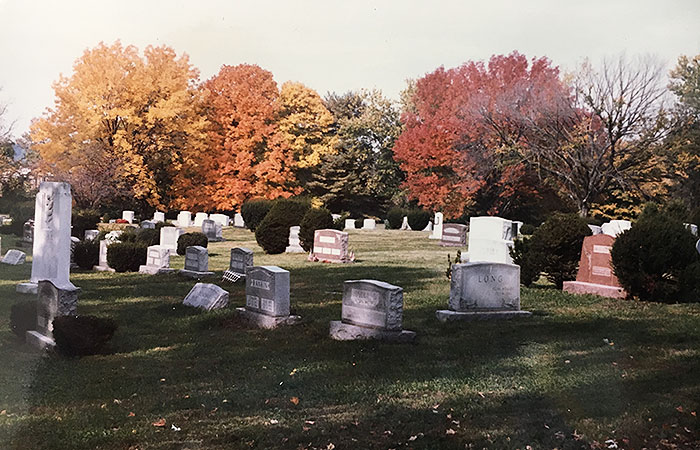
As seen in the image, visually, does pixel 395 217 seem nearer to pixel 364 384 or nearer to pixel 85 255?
pixel 85 255

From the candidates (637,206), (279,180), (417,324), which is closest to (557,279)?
(417,324)

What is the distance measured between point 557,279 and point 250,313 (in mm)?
6590

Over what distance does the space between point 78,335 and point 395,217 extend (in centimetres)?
3186

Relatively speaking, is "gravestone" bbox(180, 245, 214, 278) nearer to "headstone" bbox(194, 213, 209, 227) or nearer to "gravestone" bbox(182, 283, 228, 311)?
"gravestone" bbox(182, 283, 228, 311)

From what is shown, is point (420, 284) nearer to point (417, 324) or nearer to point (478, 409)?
point (417, 324)

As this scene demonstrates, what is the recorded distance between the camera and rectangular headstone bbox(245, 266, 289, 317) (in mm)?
9250

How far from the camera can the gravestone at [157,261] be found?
1590 cm

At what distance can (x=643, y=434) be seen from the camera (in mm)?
4746

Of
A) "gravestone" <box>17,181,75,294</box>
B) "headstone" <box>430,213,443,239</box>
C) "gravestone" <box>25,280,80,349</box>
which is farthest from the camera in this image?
"headstone" <box>430,213,443,239</box>

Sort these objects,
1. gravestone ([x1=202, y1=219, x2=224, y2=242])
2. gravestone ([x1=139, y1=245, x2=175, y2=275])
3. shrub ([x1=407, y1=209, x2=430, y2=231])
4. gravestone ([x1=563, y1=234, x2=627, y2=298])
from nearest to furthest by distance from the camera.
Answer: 1. gravestone ([x1=563, y1=234, x2=627, y2=298])
2. gravestone ([x1=139, y1=245, x2=175, y2=275])
3. gravestone ([x1=202, y1=219, x2=224, y2=242])
4. shrub ([x1=407, y1=209, x2=430, y2=231])

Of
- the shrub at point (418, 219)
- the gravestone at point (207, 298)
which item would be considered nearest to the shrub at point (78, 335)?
the gravestone at point (207, 298)

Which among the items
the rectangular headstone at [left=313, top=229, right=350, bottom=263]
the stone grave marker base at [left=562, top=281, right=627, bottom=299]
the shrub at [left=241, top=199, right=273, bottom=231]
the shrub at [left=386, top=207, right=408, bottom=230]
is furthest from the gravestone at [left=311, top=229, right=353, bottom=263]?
the shrub at [left=386, top=207, right=408, bottom=230]

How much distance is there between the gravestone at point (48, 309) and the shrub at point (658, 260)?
8.81 metres

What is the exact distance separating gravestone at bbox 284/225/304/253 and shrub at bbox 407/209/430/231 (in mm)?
16450
